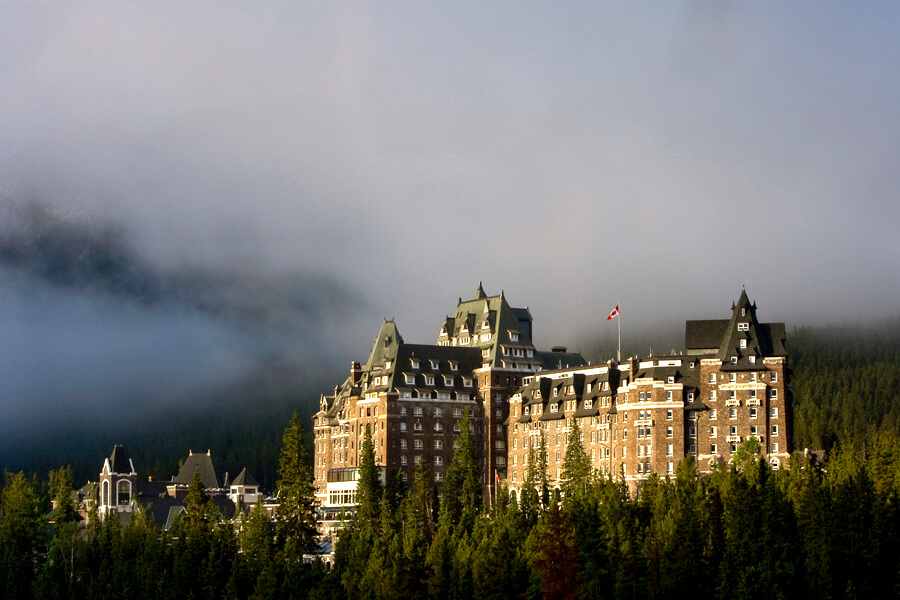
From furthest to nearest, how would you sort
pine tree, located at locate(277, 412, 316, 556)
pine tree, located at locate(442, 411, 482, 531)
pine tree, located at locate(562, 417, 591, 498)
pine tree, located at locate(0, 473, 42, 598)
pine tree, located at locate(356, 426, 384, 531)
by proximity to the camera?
pine tree, located at locate(0, 473, 42, 598) < pine tree, located at locate(356, 426, 384, 531) < pine tree, located at locate(277, 412, 316, 556) < pine tree, located at locate(442, 411, 482, 531) < pine tree, located at locate(562, 417, 591, 498)

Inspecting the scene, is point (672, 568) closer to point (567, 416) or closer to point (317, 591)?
point (317, 591)

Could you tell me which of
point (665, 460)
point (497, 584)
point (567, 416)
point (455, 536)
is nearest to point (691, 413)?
point (665, 460)

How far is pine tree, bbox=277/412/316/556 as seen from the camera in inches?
6501

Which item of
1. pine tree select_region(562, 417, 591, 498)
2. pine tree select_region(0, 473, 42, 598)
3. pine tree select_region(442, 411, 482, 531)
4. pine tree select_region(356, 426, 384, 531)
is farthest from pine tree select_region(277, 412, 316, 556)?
pine tree select_region(0, 473, 42, 598)

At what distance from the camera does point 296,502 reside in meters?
167

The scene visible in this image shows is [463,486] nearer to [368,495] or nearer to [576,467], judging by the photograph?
[368,495]

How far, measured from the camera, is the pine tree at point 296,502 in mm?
165125

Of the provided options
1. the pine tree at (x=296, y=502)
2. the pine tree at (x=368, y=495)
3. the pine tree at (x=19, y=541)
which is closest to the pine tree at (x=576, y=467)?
the pine tree at (x=368, y=495)

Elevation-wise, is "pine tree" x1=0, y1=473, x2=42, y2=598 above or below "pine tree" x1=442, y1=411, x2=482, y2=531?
below

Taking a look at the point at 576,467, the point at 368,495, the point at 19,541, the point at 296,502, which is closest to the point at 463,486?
the point at 368,495

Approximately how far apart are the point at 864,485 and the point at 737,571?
60.9 ft

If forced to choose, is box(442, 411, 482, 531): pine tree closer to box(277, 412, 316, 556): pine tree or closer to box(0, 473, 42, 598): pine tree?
box(277, 412, 316, 556): pine tree

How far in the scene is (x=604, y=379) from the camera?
600 feet

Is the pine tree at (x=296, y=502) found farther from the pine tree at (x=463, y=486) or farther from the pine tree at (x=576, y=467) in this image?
the pine tree at (x=576, y=467)
